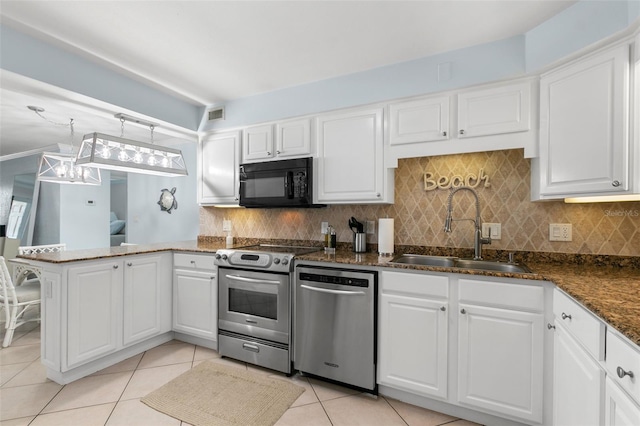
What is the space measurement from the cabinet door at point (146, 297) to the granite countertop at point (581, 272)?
0.14 metres

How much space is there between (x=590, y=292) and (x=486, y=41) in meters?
1.73

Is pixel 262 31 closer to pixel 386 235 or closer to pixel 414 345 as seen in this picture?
pixel 386 235

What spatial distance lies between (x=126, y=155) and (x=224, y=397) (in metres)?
2.04

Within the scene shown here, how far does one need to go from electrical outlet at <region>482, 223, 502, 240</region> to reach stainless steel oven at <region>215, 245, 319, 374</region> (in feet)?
4.99

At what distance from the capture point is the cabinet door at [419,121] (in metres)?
2.26

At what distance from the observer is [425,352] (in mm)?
1993

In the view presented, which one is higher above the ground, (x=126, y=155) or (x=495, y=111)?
(x=495, y=111)

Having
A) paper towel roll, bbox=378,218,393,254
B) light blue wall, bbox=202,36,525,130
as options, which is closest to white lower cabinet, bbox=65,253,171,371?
light blue wall, bbox=202,36,525,130

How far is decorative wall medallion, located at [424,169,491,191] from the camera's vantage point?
239 centimetres

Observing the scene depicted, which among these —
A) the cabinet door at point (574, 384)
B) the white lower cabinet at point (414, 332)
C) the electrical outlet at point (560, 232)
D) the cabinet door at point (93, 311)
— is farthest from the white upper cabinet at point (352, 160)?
the cabinet door at point (93, 311)

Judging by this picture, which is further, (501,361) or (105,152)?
(105,152)

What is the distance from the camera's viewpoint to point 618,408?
96cm

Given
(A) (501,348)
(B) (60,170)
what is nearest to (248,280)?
(A) (501,348)

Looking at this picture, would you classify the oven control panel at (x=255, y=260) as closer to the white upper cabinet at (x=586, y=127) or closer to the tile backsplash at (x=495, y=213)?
the tile backsplash at (x=495, y=213)
